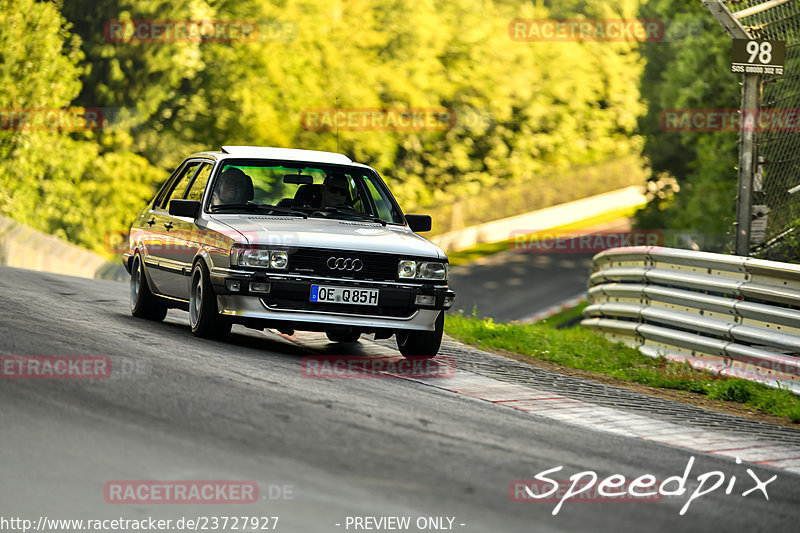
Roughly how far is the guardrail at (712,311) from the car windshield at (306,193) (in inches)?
124

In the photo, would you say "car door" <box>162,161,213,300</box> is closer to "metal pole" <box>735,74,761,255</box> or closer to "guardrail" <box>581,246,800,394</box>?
"guardrail" <box>581,246,800,394</box>

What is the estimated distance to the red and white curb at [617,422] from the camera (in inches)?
293

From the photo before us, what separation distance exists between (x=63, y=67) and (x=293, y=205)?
27558 millimetres

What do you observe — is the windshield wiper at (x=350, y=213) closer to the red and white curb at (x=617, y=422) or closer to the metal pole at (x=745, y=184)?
the red and white curb at (x=617, y=422)

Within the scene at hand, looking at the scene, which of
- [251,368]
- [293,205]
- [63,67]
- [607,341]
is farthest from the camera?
[63,67]

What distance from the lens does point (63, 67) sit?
118 ft

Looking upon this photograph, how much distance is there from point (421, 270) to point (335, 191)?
1645mm

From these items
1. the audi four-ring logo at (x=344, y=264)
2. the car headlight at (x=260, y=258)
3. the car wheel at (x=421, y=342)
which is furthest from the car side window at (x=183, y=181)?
the car wheel at (x=421, y=342)

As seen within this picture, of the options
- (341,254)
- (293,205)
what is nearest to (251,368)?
(341,254)

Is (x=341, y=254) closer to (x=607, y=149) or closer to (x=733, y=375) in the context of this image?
(x=733, y=375)

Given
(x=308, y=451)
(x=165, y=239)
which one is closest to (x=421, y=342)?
(x=165, y=239)

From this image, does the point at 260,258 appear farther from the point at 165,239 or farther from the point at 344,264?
the point at 165,239

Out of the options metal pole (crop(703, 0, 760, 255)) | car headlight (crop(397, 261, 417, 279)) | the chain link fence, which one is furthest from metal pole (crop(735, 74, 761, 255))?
car headlight (crop(397, 261, 417, 279))

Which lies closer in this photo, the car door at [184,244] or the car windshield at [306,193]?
the car door at [184,244]
